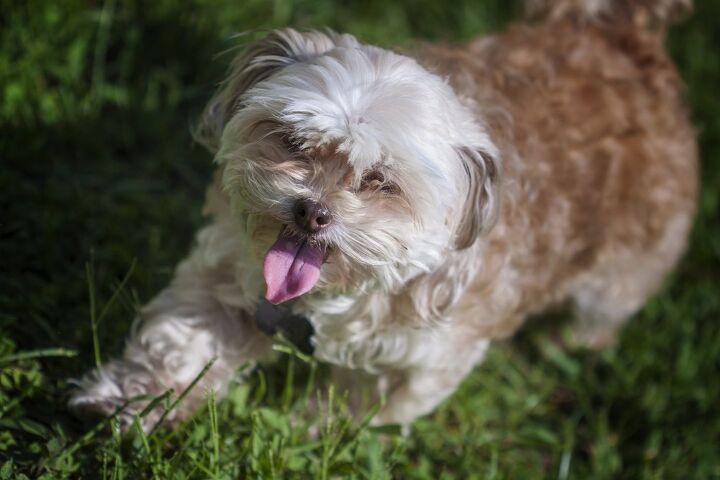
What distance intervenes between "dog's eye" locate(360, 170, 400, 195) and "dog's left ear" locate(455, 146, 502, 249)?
0.28 metres

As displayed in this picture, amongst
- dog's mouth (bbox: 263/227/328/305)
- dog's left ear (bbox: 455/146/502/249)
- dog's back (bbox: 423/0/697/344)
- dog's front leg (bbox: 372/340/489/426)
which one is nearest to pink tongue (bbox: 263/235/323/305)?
dog's mouth (bbox: 263/227/328/305)

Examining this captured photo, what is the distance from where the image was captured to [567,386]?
449 centimetres

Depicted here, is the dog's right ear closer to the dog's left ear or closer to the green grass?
the dog's left ear

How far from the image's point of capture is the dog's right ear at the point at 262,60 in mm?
2916

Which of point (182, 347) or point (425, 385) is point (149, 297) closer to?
point (182, 347)

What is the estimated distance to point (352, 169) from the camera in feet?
8.75

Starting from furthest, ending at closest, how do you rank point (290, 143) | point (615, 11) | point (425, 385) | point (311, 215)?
point (615, 11), point (425, 385), point (290, 143), point (311, 215)

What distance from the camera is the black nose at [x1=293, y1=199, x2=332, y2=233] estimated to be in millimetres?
2623

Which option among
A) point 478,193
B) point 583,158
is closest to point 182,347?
point 478,193

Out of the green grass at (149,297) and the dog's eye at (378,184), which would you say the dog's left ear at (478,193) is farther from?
the green grass at (149,297)

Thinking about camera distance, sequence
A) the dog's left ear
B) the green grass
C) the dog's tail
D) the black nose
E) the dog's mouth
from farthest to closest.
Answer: the dog's tail
the green grass
the dog's left ear
the dog's mouth
the black nose

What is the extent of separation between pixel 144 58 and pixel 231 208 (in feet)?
6.51

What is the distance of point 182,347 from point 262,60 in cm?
105

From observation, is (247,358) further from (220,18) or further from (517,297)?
(220,18)
